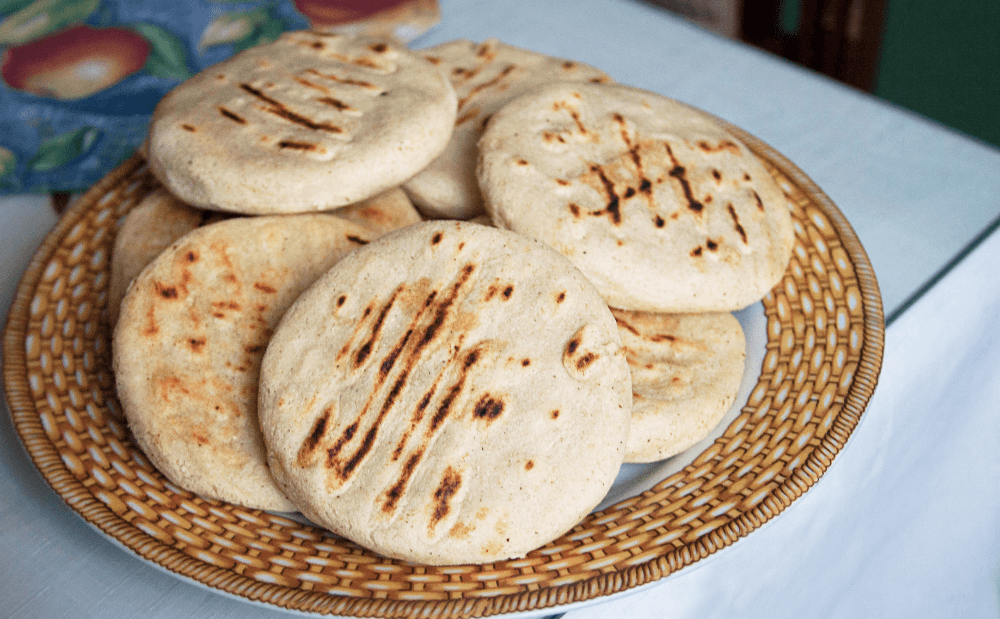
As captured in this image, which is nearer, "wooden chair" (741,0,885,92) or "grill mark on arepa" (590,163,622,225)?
"grill mark on arepa" (590,163,622,225)

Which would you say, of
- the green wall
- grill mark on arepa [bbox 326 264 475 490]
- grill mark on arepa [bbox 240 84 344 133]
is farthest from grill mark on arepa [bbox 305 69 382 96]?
the green wall

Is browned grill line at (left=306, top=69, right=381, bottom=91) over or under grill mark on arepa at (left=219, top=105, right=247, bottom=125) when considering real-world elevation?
over

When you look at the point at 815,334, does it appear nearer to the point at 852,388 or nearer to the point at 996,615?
the point at 852,388

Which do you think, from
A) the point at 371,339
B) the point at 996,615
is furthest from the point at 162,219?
the point at 996,615

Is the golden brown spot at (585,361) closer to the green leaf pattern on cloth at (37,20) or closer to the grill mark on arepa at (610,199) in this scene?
the grill mark on arepa at (610,199)

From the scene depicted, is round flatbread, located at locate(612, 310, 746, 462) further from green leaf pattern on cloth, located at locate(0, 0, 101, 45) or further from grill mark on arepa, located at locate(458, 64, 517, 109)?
green leaf pattern on cloth, located at locate(0, 0, 101, 45)

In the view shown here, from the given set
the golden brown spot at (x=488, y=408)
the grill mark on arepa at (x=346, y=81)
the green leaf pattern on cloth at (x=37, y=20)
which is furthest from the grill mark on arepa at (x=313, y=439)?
the green leaf pattern on cloth at (x=37, y=20)
